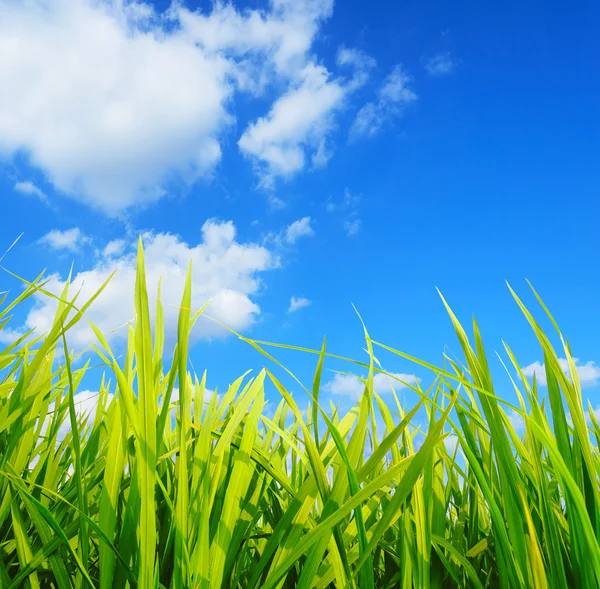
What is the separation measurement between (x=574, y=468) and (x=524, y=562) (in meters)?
0.19

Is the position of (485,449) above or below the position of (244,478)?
above

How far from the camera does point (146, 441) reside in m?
0.61

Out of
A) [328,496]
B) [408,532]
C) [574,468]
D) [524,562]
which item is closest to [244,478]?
[328,496]

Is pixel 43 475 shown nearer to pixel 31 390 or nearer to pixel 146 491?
pixel 31 390

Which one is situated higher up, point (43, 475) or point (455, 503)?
point (455, 503)

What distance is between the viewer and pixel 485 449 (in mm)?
916

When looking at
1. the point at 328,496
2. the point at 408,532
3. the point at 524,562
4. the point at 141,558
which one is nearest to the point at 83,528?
the point at 141,558

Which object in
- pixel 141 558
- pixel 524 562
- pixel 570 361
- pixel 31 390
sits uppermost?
pixel 570 361

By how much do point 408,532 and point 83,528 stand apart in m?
0.43

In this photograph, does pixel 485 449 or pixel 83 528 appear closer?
pixel 83 528

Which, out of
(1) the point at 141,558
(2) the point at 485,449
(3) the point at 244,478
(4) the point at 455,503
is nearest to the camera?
(1) the point at 141,558

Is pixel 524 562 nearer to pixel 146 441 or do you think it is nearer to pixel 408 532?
pixel 408 532

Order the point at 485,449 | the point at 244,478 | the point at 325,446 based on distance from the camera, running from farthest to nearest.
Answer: the point at 325,446 < the point at 485,449 < the point at 244,478

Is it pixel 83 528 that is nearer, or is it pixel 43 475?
pixel 83 528
